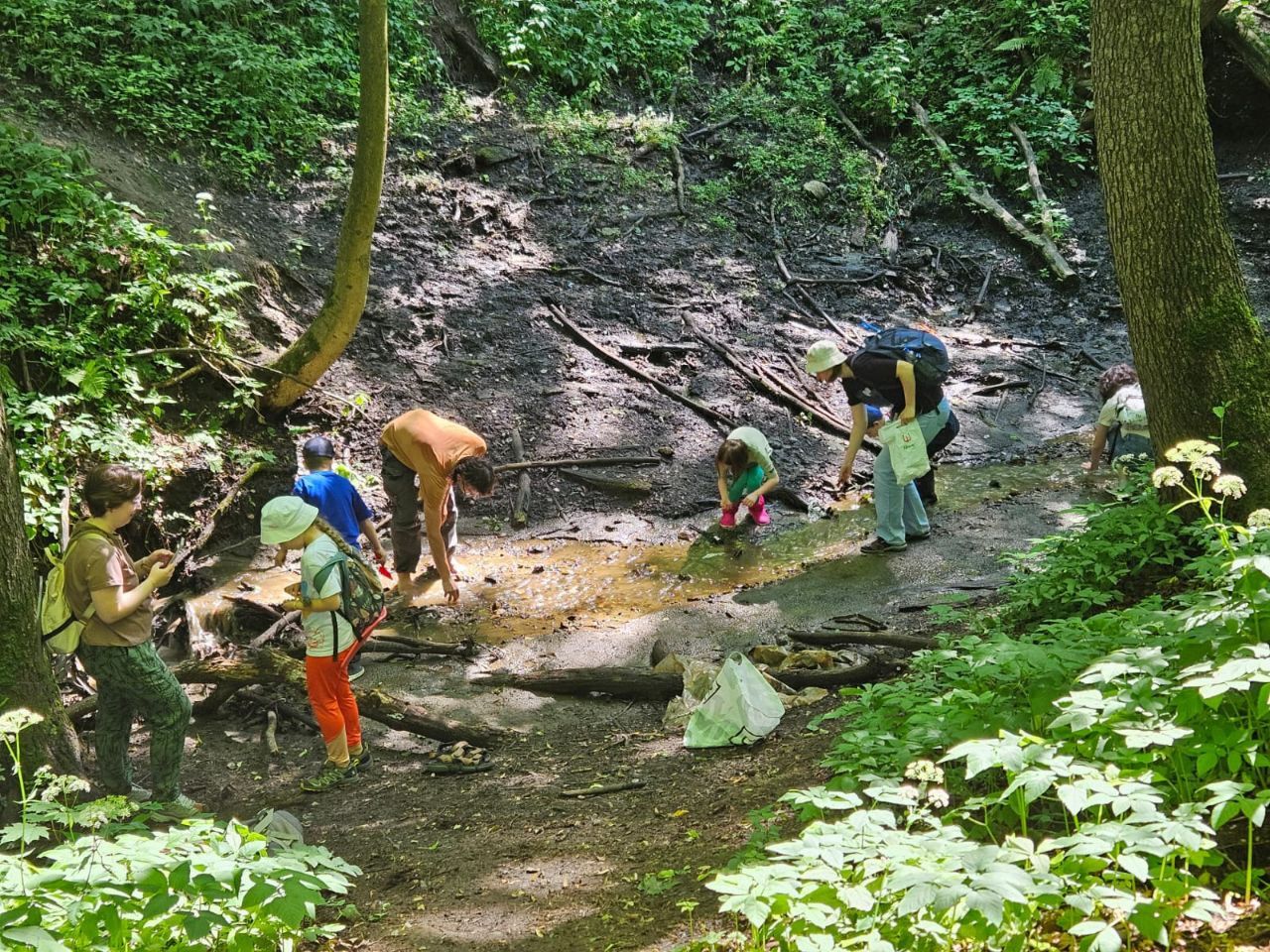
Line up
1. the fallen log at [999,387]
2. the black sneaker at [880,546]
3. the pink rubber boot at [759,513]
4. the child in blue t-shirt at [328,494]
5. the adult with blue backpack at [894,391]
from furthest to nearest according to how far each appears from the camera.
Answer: the fallen log at [999,387] → the pink rubber boot at [759,513] → the black sneaker at [880,546] → the adult with blue backpack at [894,391] → the child in blue t-shirt at [328,494]

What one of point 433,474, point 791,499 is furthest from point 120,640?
point 791,499

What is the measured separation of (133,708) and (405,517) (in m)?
3.25

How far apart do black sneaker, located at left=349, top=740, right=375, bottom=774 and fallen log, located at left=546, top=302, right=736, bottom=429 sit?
590 centimetres

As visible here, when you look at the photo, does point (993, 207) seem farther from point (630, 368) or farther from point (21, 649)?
point (21, 649)

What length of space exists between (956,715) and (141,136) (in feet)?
36.8

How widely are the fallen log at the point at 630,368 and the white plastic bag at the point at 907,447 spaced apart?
2.95 meters

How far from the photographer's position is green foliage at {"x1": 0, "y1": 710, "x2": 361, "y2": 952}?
2576mm

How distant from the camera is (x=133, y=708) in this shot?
518 cm

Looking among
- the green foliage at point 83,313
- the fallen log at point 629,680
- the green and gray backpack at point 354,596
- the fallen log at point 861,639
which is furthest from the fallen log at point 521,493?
the green and gray backpack at point 354,596

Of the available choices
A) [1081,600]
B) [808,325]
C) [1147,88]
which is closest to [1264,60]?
[808,325]

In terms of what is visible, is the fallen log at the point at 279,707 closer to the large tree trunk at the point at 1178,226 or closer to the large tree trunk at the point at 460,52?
the large tree trunk at the point at 1178,226

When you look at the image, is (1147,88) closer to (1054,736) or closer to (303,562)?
(1054,736)

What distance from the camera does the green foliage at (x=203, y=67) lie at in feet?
37.6

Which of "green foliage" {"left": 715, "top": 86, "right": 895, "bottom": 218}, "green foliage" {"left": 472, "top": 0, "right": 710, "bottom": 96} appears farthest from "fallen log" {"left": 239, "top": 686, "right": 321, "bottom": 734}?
"green foliage" {"left": 472, "top": 0, "right": 710, "bottom": 96}
